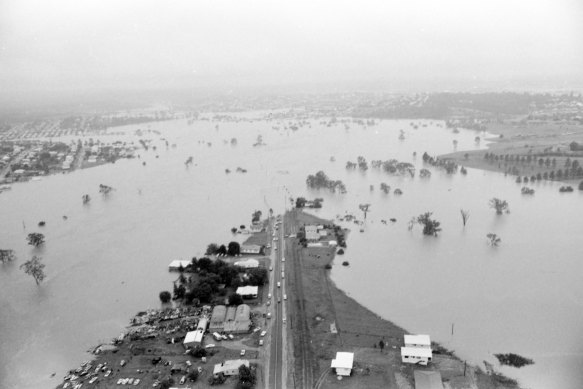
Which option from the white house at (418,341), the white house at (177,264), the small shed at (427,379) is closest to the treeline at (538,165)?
the white house at (418,341)

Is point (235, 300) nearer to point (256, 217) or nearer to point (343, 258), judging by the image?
point (343, 258)

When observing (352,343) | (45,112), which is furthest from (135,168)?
(45,112)

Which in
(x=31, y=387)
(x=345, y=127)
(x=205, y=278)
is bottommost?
(x=31, y=387)

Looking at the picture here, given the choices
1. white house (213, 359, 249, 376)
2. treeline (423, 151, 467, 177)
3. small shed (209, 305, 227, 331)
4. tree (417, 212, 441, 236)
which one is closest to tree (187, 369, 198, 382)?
white house (213, 359, 249, 376)

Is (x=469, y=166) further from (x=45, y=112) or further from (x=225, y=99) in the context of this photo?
(x=45, y=112)

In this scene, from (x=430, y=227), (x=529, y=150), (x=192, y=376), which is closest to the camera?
(x=192, y=376)

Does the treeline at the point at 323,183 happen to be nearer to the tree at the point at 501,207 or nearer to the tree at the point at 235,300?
the tree at the point at 501,207

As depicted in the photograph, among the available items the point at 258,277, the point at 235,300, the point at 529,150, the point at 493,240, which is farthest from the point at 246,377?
the point at 529,150
